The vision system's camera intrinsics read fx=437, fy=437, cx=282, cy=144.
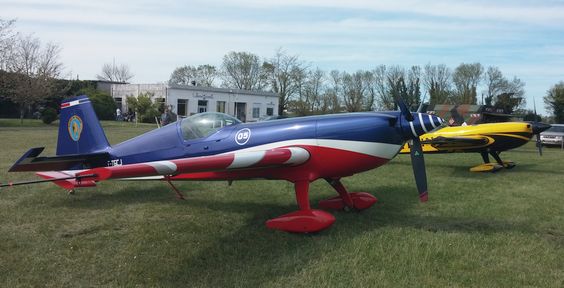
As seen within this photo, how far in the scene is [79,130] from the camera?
760 cm

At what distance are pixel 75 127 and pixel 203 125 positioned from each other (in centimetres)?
252

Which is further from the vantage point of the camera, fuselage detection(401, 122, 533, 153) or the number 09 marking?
fuselage detection(401, 122, 533, 153)

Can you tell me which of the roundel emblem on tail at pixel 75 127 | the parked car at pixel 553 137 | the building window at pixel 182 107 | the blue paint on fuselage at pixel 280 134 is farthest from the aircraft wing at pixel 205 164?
the building window at pixel 182 107

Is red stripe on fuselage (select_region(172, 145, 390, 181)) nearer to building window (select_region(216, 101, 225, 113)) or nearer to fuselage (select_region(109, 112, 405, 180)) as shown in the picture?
fuselage (select_region(109, 112, 405, 180))

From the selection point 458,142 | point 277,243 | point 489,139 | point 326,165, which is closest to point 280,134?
point 326,165

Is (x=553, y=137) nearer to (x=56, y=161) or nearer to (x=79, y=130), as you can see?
(x=79, y=130)

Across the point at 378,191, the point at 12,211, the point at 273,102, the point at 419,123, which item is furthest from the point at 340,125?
the point at 273,102

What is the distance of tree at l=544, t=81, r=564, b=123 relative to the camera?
58.3 meters

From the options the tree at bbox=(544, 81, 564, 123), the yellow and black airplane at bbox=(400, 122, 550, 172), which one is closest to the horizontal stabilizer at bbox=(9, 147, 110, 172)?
Result: the yellow and black airplane at bbox=(400, 122, 550, 172)

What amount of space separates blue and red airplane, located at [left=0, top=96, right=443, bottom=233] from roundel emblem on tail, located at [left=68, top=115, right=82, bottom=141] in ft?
2.02

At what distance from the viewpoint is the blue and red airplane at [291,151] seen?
5633 millimetres

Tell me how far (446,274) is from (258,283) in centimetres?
189

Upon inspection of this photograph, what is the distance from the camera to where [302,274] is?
14.4 feet

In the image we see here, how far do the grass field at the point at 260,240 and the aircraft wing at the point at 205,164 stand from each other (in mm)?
958
